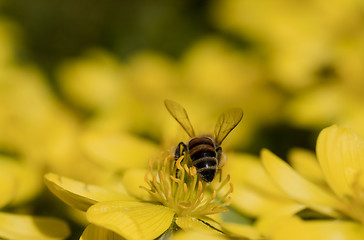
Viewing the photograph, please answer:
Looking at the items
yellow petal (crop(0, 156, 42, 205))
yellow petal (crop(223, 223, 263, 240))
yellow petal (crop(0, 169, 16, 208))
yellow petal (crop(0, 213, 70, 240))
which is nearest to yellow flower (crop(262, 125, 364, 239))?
yellow petal (crop(223, 223, 263, 240))

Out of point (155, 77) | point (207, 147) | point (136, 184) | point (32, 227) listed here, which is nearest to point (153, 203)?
point (136, 184)

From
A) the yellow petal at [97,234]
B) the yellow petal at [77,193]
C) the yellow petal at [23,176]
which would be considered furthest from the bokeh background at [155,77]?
the yellow petal at [97,234]

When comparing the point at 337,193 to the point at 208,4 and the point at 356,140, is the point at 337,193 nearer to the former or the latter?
the point at 356,140

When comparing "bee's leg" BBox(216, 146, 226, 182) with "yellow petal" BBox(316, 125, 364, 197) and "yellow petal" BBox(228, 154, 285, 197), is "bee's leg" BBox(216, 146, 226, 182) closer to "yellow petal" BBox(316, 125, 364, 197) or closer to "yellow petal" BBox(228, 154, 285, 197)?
"yellow petal" BBox(228, 154, 285, 197)

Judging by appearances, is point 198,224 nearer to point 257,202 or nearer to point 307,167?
point 257,202

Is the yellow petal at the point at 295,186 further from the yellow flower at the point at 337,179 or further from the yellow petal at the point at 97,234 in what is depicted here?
the yellow petal at the point at 97,234
